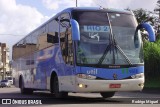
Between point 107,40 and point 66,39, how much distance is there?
1.77m

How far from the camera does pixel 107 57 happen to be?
1559 centimetres

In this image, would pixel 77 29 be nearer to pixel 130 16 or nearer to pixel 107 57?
pixel 107 57

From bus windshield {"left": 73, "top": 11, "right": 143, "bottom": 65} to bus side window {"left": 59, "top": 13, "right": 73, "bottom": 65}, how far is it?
1.84ft

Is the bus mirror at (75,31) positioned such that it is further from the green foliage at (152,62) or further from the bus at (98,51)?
the green foliage at (152,62)

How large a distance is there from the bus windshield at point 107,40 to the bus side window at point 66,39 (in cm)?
56

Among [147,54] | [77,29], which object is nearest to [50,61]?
[77,29]

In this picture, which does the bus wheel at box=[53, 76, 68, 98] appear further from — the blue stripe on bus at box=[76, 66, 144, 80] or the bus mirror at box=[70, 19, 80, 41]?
the bus mirror at box=[70, 19, 80, 41]

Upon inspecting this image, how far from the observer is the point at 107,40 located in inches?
622

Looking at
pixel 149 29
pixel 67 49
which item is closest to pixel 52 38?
pixel 67 49

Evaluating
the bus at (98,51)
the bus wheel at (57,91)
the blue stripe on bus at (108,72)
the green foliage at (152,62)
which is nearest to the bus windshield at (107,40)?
the bus at (98,51)

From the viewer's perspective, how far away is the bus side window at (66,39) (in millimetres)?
16087

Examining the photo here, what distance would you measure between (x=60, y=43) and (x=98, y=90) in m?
2.97

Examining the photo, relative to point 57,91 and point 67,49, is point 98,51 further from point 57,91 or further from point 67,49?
point 57,91

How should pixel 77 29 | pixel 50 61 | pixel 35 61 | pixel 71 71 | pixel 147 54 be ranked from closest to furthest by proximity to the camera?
pixel 77 29, pixel 71 71, pixel 50 61, pixel 35 61, pixel 147 54
